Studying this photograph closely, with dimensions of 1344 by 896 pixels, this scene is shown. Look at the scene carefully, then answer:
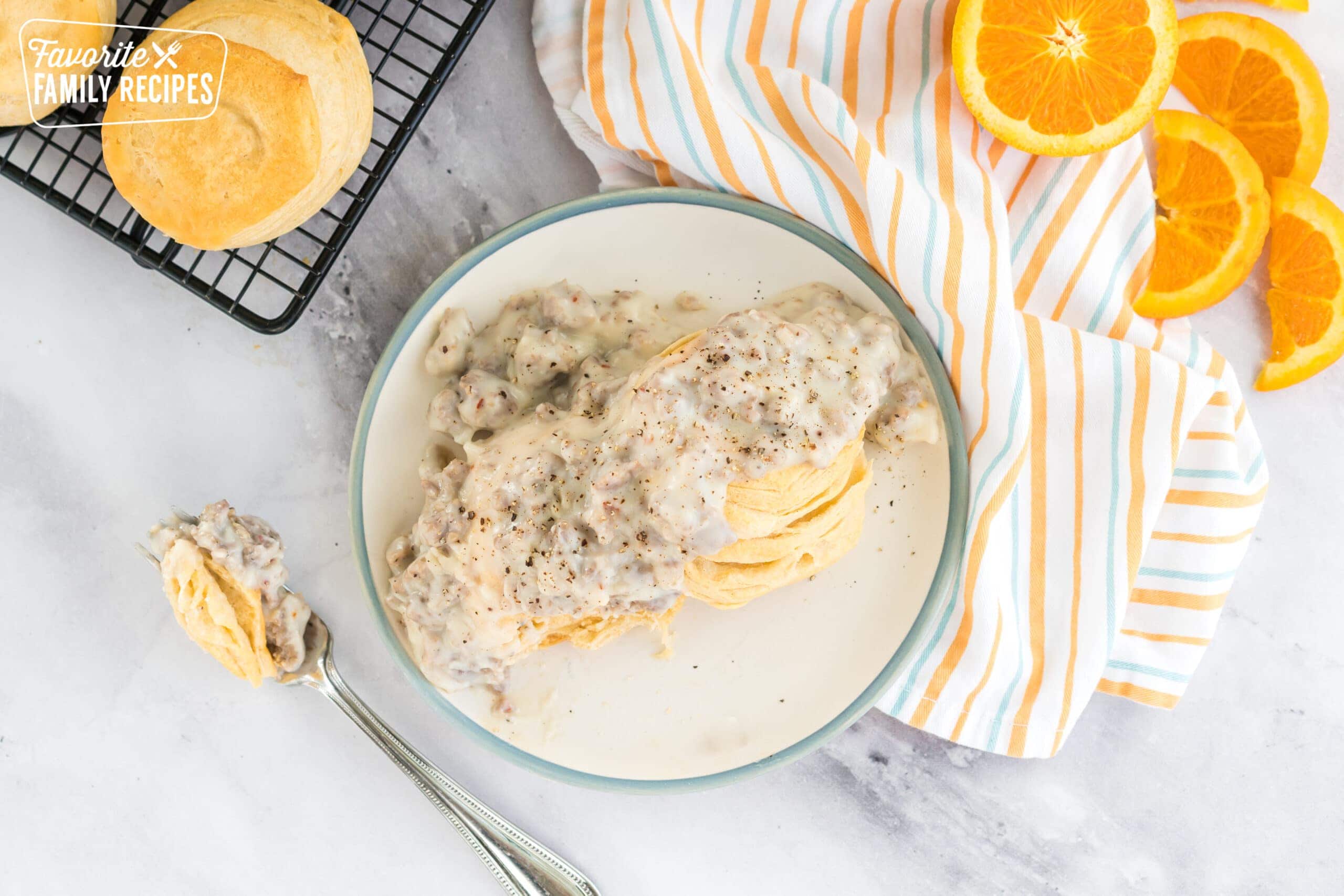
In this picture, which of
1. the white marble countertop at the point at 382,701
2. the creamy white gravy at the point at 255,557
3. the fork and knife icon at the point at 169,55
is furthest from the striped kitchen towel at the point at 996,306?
the creamy white gravy at the point at 255,557

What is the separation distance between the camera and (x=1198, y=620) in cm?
284

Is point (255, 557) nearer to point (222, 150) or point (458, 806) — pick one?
point (458, 806)

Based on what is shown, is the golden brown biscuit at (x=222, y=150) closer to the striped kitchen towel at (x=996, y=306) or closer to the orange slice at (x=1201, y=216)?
the striped kitchen towel at (x=996, y=306)

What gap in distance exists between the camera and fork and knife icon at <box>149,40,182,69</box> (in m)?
2.31

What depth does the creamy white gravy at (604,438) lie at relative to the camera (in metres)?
2.26

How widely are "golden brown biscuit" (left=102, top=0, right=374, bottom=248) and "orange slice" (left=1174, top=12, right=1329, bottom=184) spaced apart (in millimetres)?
2298

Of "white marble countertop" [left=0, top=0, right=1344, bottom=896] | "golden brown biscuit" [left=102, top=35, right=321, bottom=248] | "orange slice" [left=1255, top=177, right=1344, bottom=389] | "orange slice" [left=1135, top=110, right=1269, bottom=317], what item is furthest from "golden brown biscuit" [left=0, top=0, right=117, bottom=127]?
"orange slice" [left=1255, top=177, right=1344, bottom=389]

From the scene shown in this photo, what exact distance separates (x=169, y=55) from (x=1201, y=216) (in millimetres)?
2699

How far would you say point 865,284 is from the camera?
2635 millimetres

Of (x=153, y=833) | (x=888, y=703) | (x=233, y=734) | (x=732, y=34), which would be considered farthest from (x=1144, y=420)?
(x=153, y=833)

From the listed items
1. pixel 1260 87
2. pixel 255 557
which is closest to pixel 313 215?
pixel 255 557

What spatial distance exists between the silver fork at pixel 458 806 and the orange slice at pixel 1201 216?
7.72ft

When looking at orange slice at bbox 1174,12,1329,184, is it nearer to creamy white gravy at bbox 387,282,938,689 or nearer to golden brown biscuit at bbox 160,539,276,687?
creamy white gravy at bbox 387,282,938,689

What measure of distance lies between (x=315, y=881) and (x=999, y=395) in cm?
247
